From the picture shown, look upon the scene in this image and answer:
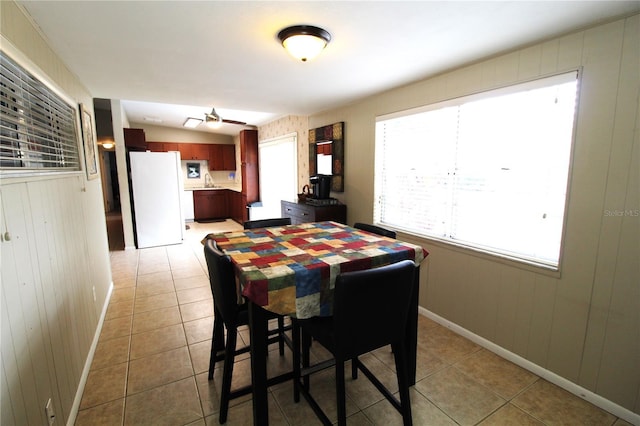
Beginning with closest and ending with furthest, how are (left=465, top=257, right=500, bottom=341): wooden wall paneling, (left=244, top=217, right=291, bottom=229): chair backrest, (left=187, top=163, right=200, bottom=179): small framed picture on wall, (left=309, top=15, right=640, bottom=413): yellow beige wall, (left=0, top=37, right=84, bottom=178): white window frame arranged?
(left=0, top=37, right=84, bottom=178): white window frame < (left=309, top=15, right=640, bottom=413): yellow beige wall < (left=465, top=257, right=500, bottom=341): wooden wall paneling < (left=244, top=217, right=291, bottom=229): chair backrest < (left=187, top=163, right=200, bottom=179): small framed picture on wall

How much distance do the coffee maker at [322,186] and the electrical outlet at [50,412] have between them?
3113 millimetres

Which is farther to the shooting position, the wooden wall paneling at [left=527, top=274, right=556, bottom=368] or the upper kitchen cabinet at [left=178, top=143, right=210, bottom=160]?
the upper kitchen cabinet at [left=178, top=143, right=210, bottom=160]

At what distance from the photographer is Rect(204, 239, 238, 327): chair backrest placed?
4.88 feet

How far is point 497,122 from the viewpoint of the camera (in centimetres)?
221

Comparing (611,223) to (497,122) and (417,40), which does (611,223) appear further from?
(417,40)

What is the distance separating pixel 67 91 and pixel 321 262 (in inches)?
94.3

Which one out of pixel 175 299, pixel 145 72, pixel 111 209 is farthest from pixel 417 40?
pixel 111 209

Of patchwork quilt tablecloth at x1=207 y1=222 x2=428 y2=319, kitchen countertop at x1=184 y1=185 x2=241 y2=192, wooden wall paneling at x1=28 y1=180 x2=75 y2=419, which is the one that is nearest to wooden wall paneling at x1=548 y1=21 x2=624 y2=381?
patchwork quilt tablecloth at x1=207 y1=222 x2=428 y2=319

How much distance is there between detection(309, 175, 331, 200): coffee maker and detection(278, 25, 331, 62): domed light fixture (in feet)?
7.16

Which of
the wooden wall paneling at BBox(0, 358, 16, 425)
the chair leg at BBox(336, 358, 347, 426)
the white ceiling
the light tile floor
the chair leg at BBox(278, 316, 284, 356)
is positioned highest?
the white ceiling

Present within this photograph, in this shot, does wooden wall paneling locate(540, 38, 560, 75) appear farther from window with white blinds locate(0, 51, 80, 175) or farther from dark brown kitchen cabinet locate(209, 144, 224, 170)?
dark brown kitchen cabinet locate(209, 144, 224, 170)

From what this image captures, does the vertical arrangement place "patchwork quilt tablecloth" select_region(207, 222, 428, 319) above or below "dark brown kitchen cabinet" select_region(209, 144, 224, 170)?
below

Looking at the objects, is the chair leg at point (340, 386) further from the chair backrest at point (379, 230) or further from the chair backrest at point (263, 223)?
the chair backrest at point (263, 223)

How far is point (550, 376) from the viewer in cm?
198
